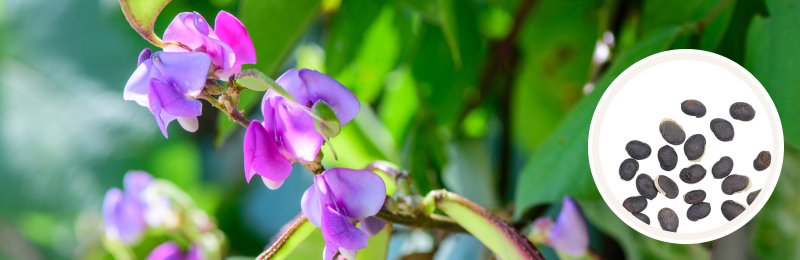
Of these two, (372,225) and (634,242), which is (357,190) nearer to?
(372,225)

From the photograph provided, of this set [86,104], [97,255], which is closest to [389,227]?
[97,255]

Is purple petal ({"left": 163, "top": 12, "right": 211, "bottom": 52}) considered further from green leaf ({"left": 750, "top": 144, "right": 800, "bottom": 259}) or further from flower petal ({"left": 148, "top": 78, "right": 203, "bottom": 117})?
green leaf ({"left": 750, "top": 144, "right": 800, "bottom": 259})

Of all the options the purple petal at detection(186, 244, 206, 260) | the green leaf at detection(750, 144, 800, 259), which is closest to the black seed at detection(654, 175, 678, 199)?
the green leaf at detection(750, 144, 800, 259)

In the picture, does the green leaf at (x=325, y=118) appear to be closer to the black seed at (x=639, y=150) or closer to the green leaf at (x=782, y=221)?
the black seed at (x=639, y=150)

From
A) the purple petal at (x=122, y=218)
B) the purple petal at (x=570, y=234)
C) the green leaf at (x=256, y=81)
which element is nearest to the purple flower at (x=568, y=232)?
the purple petal at (x=570, y=234)

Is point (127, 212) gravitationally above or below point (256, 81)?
below

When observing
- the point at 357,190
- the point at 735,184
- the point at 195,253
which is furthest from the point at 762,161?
the point at 195,253
